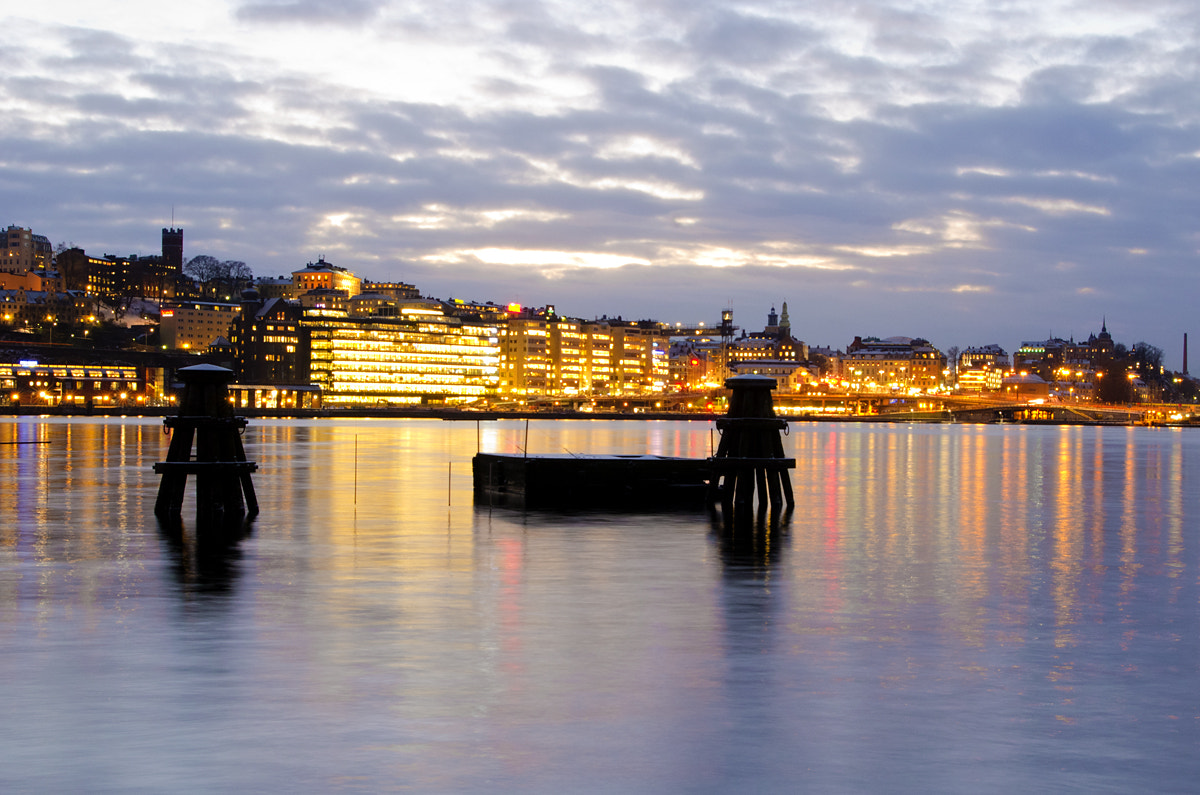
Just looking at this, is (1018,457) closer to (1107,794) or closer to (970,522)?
(970,522)

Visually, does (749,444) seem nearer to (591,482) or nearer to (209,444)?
(591,482)

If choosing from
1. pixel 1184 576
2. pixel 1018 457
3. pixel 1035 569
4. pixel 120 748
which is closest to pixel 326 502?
pixel 1035 569

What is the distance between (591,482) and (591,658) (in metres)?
26.1

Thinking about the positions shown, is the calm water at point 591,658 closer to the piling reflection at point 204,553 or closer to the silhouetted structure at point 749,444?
the piling reflection at point 204,553

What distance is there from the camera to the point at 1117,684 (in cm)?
1412

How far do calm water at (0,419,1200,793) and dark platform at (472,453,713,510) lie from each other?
6638mm

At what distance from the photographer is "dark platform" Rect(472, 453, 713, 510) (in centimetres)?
4009

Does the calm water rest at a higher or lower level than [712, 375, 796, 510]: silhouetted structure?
lower

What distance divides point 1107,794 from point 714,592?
1148cm

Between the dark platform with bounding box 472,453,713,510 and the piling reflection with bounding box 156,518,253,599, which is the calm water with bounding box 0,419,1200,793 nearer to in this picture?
the piling reflection with bounding box 156,518,253,599

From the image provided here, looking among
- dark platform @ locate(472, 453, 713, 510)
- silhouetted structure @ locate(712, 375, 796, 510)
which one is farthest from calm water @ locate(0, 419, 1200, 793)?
dark platform @ locate(472, 453, 713, 510)

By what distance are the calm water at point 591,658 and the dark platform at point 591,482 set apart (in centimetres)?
664

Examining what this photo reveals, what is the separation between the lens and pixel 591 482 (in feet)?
135

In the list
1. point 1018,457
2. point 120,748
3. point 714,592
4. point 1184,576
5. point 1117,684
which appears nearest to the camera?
point 120,748
